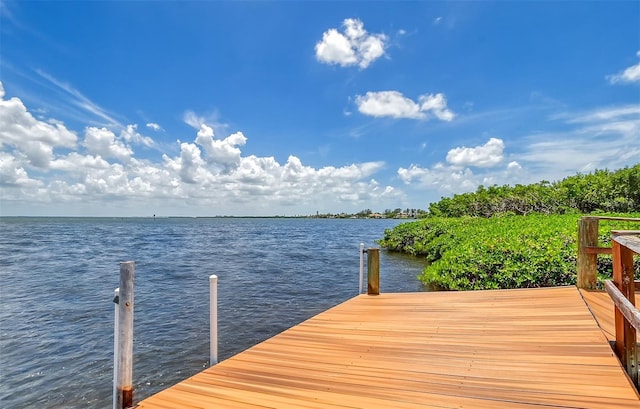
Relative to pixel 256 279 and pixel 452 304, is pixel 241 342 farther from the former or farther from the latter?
pixel 256 279

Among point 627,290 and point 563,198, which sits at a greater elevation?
point 563,198

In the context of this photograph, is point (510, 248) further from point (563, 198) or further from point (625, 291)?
point (563, 198)

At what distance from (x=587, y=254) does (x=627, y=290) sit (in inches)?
147

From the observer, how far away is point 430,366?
3.93 m

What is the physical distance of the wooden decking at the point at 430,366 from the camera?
10.5 feet

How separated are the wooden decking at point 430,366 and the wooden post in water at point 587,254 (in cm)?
94

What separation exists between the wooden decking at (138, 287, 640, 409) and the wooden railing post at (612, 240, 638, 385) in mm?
114

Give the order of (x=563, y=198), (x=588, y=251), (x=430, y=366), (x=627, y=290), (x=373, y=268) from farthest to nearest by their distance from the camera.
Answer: (x=563, y=198), (x=373, y=268), (x=588, y=251), (x=430, y=366), (x=627, y=290)

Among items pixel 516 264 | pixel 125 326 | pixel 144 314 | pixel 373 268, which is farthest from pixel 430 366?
pixel 144 314

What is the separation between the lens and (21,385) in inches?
281

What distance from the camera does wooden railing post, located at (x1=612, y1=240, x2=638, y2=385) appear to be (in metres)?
3.42

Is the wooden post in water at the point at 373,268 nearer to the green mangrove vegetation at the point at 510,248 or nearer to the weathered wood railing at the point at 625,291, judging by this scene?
the weathered wood railing at the point at 625,291

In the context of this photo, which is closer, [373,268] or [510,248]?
[373,268]

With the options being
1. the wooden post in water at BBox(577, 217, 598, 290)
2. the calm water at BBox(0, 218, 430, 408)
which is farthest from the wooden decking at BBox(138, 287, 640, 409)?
the calm water at BBox(0, 218, 430, 408)
